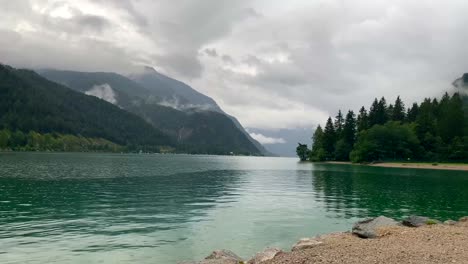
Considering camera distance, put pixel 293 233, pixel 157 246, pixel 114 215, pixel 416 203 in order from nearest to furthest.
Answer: pixel 157 246
pixel 293 233
pixel 114 215
pixel 416 203

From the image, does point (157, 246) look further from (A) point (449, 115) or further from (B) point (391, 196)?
(A) point (449, 115)

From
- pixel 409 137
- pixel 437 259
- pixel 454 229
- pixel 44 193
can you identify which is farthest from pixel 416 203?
pixel 409 137

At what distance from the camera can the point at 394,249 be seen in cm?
2288

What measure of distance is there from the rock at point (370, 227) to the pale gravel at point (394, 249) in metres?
0.60

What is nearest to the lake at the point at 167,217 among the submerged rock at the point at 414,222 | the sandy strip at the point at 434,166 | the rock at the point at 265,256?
the rock at the point at 265,256

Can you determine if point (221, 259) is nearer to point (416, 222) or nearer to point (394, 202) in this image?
point (416, 222)

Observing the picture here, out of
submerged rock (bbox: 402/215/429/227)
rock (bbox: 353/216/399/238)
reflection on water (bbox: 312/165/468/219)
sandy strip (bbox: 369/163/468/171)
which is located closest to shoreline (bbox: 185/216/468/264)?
rock (bbox: 353/216/399/238)

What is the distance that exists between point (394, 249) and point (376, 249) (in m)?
1.02

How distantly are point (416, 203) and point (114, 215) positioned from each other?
41932 millimetres

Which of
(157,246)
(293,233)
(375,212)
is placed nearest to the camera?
(157,246)

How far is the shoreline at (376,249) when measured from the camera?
20.5 m

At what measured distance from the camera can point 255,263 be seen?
22203 millimetres

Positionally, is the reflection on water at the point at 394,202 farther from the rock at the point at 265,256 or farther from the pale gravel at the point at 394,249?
the rock at the point at 265,256

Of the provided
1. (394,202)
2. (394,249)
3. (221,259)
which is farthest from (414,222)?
(394,202)
